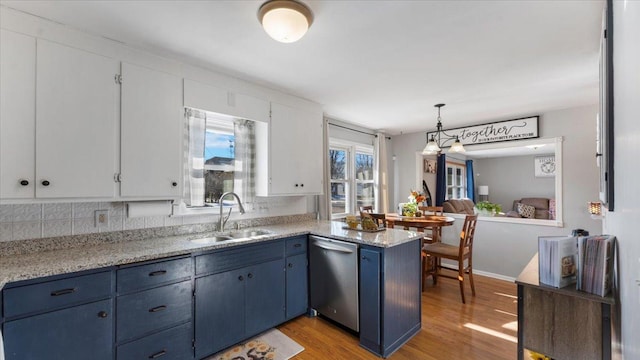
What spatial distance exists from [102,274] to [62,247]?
611mm

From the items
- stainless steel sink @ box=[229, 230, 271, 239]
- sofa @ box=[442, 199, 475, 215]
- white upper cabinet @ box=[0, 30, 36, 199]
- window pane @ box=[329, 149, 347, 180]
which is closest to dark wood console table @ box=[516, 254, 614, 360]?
stainless steel sink @ box=[229, 230, 271, 239]

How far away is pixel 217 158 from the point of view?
2.87 meters

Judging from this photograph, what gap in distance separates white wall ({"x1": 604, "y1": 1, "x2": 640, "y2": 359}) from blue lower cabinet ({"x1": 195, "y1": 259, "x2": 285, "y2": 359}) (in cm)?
216

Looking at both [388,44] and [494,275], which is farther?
[494,275]

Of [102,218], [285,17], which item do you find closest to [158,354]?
[102,218]

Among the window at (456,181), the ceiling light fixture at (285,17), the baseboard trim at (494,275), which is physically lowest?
the baseboard trim at (494,275)

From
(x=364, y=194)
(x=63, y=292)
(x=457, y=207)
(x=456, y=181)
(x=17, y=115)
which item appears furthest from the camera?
(x=456, y=181)

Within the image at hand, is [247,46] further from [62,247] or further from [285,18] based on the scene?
[62,247]

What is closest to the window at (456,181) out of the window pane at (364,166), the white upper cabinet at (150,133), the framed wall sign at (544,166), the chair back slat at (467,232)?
the framed wall sign at (544,166)

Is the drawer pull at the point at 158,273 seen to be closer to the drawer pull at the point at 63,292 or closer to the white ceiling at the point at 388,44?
the drawer pull at the point at 63,292

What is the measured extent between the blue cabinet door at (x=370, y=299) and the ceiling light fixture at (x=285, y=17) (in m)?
1.67

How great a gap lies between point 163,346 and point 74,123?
159cm

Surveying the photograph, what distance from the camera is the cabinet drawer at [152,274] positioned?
1.70 metres

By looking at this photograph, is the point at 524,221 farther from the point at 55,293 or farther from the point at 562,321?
the point at 55,293
